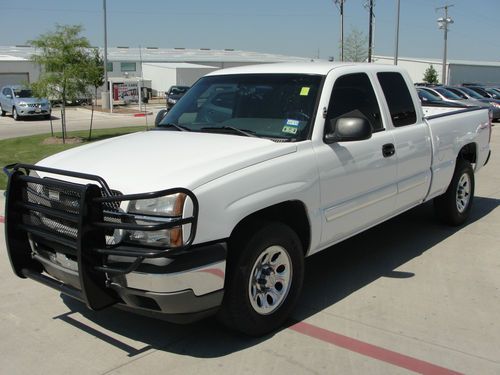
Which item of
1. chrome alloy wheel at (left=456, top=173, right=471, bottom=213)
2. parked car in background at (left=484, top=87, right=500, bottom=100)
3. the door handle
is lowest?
chrome alloy wheel at (left=456, top=173, right=471, bottom=213)

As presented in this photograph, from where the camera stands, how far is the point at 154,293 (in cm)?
314

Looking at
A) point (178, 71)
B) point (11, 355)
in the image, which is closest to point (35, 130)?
point (11, 355)

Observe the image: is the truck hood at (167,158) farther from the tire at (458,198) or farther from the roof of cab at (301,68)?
the tire at (458,198)

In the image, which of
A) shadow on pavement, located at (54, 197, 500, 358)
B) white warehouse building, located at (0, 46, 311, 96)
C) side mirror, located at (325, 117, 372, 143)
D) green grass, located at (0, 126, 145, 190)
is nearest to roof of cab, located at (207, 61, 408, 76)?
side mirror, located at (325, 117, 372, 143)

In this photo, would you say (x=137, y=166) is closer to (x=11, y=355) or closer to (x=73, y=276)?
(x=73, y=276)

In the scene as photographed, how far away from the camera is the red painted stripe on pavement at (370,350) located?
341 centimetres

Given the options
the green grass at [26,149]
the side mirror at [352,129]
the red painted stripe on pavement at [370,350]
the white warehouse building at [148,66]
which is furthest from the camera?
the white warehouse building at [148,66]

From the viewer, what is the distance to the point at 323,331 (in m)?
3.90

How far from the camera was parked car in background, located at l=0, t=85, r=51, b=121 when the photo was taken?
26.8 m

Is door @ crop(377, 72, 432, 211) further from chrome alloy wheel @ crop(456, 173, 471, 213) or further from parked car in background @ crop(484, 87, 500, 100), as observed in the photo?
parked car in background @ crop(484, 87, 500, 100)

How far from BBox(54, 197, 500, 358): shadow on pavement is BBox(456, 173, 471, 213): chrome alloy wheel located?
285 millimetres

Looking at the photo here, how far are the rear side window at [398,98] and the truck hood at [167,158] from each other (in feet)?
5.41

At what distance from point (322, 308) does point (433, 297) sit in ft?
3.25

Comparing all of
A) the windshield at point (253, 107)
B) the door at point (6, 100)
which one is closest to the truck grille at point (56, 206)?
the windshield at point (253, 107)
